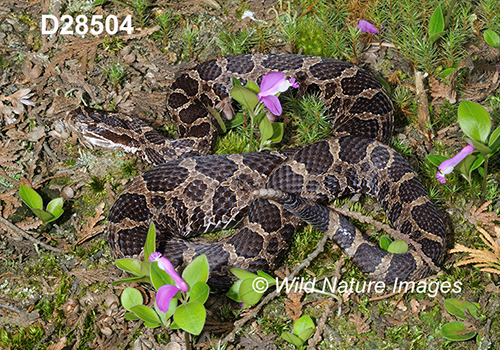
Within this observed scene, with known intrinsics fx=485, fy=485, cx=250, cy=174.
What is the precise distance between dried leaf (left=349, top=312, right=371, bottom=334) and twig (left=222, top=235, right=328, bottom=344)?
755mm

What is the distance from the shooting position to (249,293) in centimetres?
512

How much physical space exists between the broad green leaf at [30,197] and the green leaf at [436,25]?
6116 millimetres

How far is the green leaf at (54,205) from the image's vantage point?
635 centimetres

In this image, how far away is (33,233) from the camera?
20.5ft

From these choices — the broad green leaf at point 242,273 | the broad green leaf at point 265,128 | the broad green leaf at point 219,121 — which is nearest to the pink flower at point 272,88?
the broad green leaf at point 265,128

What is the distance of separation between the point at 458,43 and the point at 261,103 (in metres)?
3.82

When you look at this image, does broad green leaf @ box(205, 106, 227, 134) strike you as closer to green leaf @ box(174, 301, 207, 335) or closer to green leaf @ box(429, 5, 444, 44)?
green leaf @ box(174, 301, 207, 335)

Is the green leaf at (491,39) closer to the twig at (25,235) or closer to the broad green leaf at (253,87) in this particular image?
the broad green leaf at (253,87)

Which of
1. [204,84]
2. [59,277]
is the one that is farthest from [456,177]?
[59,277]

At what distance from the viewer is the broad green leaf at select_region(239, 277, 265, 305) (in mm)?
5080

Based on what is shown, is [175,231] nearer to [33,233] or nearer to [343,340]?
[33,233]

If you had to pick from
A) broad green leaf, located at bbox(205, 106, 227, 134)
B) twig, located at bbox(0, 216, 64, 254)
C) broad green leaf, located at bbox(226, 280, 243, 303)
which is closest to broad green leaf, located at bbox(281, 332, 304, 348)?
broad green leaf, located at bbox(226, 280, 243, 303)

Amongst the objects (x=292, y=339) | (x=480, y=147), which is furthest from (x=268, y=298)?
(x=480, y=147)

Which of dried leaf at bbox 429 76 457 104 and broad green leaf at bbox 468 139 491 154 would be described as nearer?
broad green leaf at bbox 468 139 491 154
